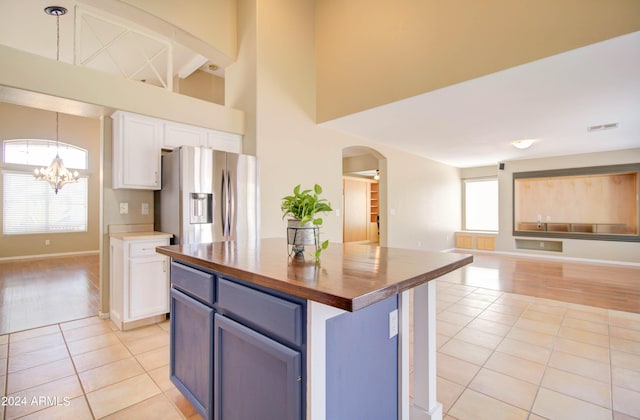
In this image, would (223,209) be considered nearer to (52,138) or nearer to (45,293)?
(45,293)

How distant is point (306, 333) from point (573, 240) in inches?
326

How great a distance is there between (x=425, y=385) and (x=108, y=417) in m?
1.80

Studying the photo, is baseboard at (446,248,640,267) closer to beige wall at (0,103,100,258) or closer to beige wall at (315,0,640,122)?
beige wall at (315,0,640,122)

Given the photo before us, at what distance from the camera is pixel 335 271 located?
1165 millimetres

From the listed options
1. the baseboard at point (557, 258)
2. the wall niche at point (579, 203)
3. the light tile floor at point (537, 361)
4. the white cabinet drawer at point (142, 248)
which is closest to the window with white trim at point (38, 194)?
the white cabinet drawer at point (142, 248)

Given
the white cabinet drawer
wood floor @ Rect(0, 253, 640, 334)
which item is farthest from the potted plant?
wood floor @ Rect(0, 253, 640, 334)

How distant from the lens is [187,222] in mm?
3121

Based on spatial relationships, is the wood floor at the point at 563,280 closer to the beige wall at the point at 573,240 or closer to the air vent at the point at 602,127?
the beige wall at the point at 573,240

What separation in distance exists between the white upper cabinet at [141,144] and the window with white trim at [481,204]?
8.15m

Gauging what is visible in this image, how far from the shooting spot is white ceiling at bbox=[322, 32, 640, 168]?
9.12 feet

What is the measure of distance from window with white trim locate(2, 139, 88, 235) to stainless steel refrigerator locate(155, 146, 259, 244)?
5570 millimetres

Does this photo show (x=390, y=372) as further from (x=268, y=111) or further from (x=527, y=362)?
(x=268, y=111)

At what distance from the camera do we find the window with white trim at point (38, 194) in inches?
253

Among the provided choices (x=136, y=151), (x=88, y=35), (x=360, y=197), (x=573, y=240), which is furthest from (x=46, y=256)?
(x=573, y=240)
